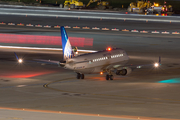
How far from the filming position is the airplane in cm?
3875

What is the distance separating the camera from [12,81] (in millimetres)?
40625

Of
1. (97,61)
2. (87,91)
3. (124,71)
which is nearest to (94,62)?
(97,61)

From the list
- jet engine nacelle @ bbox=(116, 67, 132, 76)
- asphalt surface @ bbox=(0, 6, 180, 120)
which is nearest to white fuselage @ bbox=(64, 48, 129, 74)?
jet engine nacelle @ bbox=(116, 67, 132, 76)

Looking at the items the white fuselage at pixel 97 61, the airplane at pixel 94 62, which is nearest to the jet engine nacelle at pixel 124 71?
the airplane at pixel 94 62

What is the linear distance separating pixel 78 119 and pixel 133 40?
62.3 m

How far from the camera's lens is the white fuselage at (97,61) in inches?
1527

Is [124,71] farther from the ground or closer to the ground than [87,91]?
farther from the ground

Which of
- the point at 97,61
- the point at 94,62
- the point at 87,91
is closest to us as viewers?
the point at 87,91

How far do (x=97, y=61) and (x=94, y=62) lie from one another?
519 millimetres

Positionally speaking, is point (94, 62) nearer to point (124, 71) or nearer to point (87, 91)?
point (124, 71)

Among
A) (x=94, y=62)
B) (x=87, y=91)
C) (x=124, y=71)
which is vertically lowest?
(x=87, y=91)

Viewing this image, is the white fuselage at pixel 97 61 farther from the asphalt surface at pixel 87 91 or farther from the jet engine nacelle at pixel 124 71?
the asphalt surface at pixel 87 91

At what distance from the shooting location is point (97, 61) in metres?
40.9

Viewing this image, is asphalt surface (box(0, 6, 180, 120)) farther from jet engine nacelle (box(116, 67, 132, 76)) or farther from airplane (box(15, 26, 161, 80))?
airplane (box(15, 26, 161, 80))
